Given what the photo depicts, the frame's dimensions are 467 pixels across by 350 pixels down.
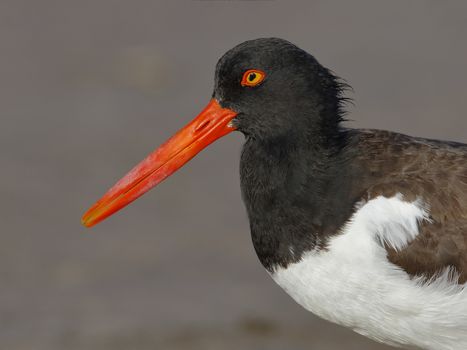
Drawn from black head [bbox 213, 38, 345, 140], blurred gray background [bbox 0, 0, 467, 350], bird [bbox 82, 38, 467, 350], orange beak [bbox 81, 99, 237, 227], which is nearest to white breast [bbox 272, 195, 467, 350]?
bird [bbox 82, 38, 467, 350]

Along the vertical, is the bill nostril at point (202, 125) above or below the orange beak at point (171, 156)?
above

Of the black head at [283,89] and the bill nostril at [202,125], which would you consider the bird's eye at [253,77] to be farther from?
the bill nostril at [202,125]

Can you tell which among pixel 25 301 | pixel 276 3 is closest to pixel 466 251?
pixel 25 301

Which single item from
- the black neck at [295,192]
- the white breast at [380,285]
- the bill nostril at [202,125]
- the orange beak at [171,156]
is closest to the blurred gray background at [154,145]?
the orange beak at [171,156]

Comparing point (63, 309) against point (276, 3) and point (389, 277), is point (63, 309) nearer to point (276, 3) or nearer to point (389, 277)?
point (389, 277)

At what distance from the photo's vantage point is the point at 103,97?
10633 mm

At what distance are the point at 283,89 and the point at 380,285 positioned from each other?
1226 mm

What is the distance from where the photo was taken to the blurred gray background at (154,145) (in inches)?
328

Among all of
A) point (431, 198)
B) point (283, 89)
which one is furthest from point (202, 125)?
point (431, 198)

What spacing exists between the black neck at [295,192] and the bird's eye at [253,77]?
34 centimetres

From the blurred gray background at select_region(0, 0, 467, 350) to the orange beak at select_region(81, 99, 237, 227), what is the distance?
7.08 feet

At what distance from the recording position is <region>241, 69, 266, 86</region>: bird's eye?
5.87 metres

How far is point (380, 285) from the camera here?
5688mm

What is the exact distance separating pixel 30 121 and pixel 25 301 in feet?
7.78
